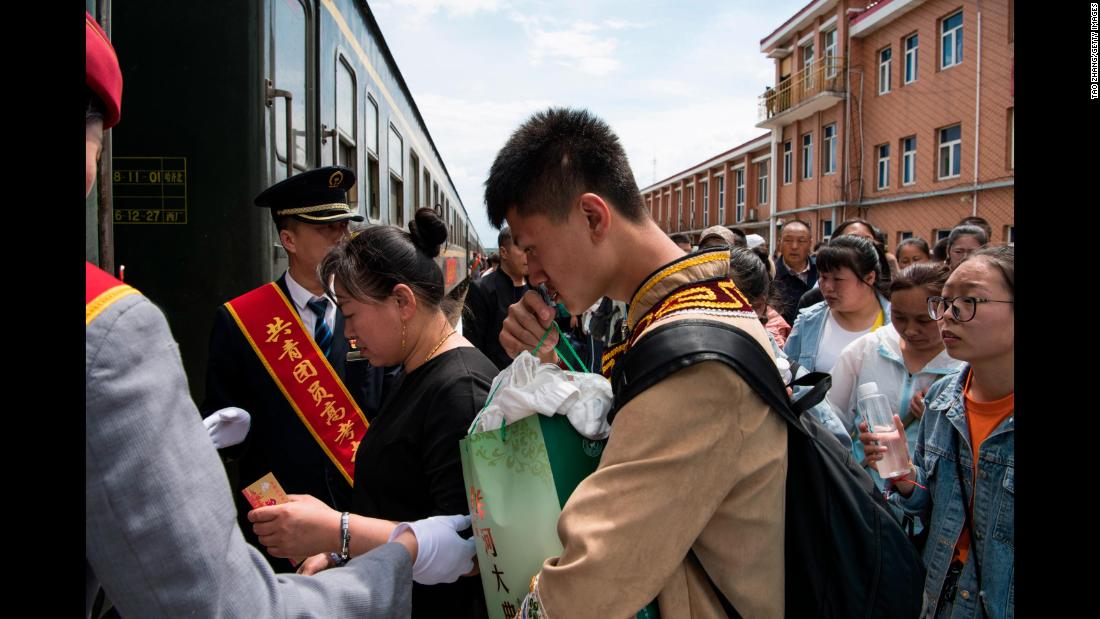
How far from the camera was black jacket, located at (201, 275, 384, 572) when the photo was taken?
8.68ft

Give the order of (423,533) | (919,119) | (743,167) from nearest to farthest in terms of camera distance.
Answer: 1. (423,533)
2. (919,119)
3. (743,167)

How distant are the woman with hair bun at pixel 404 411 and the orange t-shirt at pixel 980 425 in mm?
1341

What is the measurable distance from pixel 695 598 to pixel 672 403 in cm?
34

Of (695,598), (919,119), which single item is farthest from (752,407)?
(919,119)

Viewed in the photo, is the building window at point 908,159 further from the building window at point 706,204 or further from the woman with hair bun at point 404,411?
the woman with hair bun at point 404,411

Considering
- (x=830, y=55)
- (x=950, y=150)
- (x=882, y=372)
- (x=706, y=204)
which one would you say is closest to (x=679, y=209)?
(x=706, y=204)

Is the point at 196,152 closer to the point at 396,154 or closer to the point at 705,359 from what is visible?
the point at 705,359

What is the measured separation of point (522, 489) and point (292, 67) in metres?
3.01

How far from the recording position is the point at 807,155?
78.6ft

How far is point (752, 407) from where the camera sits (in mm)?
1101

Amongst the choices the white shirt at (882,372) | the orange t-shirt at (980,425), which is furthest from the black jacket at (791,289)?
the orange t-shirt at (980,425)

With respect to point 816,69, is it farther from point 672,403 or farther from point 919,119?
point 672,403

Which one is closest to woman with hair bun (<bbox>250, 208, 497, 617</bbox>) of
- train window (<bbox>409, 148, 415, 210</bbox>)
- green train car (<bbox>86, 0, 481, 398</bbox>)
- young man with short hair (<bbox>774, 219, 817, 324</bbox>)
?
green train car (<bbox>86, 0, 481, 398</bbox>)

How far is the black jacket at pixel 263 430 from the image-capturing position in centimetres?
265
